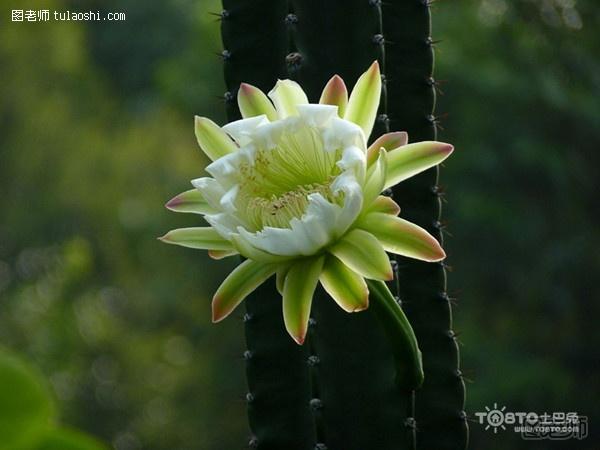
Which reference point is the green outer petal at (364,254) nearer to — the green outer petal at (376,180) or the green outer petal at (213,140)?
the green outer petal at (376,180)

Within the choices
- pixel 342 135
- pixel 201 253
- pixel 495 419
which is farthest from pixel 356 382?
pixel 201 253

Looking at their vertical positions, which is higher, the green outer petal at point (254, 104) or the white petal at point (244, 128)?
the green outer petal at point (254, 104)

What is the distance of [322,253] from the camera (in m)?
1.00

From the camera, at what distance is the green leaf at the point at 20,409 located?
29.2 inches

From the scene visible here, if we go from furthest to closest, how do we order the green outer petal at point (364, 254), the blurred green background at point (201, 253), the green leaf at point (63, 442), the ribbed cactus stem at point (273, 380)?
the blurred green background at point (201, 253)
the ribbed cactus stem at point (273, 380)
the green outer petal at point (364, 254)
the green leaf at point (63, 442)

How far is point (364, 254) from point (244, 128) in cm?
16

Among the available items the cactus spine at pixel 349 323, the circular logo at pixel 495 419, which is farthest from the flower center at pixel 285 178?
the circular logo at pixel 495 419

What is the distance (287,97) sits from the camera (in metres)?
1.05

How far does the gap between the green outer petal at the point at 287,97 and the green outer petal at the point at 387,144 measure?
0.24 ft

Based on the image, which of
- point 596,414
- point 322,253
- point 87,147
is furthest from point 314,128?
point 87,147

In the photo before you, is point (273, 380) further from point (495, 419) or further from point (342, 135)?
point (495, 419)

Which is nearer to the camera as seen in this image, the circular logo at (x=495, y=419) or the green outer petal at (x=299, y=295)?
the green outer petal at (x=299, y=295)

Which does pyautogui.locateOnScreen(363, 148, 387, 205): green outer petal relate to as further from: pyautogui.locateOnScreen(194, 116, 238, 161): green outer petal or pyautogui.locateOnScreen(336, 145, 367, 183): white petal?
pyautogui.locateOnScreen(194, 116, 238, 161): green outer petal

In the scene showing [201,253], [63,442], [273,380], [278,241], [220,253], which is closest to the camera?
[63,442]
